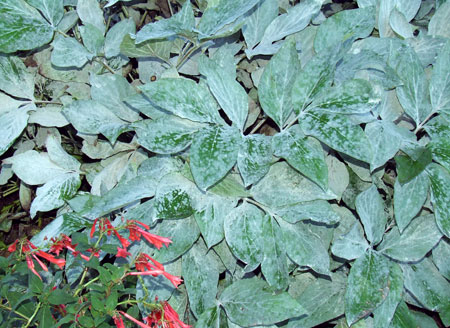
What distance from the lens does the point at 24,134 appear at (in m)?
1.46

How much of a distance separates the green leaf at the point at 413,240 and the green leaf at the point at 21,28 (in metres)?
0.93

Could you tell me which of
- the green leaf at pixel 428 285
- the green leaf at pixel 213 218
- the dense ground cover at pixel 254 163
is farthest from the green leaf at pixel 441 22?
the green leaf at pixel 213 218

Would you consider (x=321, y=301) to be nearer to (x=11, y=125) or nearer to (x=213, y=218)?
(x=213, y=218)

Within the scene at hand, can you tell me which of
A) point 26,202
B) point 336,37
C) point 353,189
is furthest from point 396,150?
point 26,202

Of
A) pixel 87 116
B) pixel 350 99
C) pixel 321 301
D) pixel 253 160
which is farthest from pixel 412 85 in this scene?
pixel 87 116

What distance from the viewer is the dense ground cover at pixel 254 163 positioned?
109 cm

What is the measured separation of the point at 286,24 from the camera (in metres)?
1.23

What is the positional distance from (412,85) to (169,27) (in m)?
0.54

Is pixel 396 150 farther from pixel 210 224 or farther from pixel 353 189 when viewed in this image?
pixel 210 224

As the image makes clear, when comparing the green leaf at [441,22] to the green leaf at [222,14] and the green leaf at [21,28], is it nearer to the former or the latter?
the green leaf at [222,14]

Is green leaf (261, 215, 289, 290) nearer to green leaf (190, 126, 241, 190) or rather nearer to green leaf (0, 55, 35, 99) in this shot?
green leaf (190, 126, 241, 190)

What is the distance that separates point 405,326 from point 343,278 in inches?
6.5

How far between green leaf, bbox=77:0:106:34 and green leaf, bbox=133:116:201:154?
0.35 metres

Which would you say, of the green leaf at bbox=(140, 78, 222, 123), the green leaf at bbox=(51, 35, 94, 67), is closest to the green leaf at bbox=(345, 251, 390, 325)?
the green leaf at bbox=(140, 78, 222, 123)
